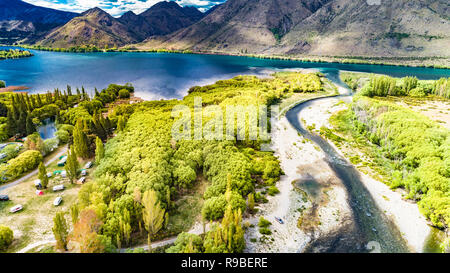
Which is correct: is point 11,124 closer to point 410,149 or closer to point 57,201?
point 57,201

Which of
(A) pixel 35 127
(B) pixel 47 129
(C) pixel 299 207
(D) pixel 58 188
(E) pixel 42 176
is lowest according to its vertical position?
(C) pixel 299 207

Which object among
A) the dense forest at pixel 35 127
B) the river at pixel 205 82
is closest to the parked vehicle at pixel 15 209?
the dense forest at pixel 35 127

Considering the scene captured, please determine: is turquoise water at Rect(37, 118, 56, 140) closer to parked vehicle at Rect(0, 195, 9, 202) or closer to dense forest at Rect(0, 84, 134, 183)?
dense forest at Rect(0, 84, 134, 183)

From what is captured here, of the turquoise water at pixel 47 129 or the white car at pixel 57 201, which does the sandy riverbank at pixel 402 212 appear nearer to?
the white car at pixel 57 201

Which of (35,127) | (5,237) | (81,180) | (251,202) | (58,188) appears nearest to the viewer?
(5,237)

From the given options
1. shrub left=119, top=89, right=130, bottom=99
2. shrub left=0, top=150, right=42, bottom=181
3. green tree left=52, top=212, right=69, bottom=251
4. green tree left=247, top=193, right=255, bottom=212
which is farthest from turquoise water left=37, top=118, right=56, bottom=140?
green tree left=247, top=193, right=255, bottom=212

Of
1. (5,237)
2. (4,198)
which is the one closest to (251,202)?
(5,237)
